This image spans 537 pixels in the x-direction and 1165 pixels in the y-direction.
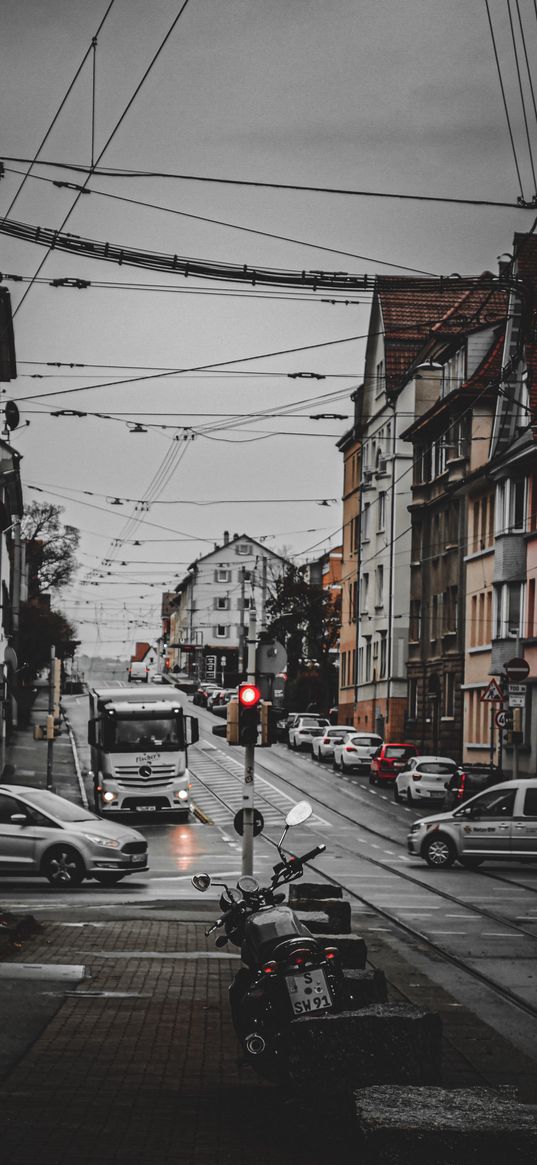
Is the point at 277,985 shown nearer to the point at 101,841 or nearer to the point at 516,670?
the point at 101,841

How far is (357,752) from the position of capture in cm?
6050

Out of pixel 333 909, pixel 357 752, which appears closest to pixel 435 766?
pixel 357 752

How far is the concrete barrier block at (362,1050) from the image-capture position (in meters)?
7.79

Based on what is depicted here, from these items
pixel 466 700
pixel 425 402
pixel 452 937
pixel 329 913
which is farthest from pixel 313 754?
pixel 329 913

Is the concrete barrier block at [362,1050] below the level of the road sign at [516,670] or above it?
below

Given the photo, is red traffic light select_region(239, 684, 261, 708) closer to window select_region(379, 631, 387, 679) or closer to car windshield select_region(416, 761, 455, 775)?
car windshield select_region(416, 761, 455, 775)

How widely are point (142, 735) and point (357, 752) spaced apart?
20.7 metres

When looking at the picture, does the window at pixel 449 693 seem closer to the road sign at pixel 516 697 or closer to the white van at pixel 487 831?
the road sign at pixel 516 697

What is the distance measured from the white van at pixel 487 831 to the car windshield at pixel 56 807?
24.2 ft

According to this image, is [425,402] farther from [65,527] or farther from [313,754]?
[65,527]

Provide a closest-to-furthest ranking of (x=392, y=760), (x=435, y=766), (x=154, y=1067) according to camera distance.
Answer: (x=154, y=1067), (x=435, y=766), (x=392, y=760)

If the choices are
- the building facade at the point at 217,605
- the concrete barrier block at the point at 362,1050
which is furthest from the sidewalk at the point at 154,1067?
the building facade at the point at 217,605

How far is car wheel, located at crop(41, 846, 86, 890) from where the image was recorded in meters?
24.7

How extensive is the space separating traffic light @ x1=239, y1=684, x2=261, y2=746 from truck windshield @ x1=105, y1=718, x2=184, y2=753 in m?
18.3
